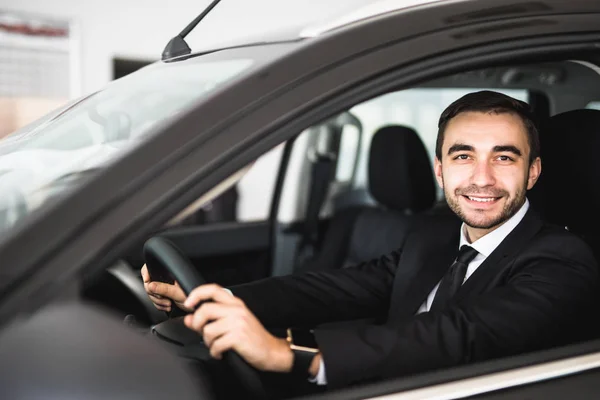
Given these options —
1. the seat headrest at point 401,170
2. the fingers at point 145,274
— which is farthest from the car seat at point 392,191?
the fingers at point 145,274

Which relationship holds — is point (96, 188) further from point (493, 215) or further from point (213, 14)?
point (213, 14)

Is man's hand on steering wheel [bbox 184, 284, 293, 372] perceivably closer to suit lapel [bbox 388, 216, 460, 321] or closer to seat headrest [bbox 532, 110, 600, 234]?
suit lapel [bbox 388, 216, 460, 321]

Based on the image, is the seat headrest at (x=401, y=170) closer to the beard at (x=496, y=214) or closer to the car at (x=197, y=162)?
the car at (x=197, y=162)

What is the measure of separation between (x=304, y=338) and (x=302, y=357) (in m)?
0.04

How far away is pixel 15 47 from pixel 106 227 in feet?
12.1

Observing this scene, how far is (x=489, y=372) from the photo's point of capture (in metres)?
0.96

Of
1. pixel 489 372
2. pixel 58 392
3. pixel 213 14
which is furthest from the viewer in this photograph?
pixel 213 14

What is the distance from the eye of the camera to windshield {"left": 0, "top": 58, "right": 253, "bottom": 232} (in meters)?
0.92

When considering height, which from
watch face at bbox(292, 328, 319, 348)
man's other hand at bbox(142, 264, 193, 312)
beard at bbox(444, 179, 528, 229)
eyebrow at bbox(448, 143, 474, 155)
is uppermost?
eyebrow at bbox(448, 143, 474, 155)

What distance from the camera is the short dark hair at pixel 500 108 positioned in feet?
4.45

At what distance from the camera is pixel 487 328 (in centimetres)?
110

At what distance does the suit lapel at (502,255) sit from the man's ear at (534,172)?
9cm

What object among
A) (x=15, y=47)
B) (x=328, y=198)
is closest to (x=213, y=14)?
(x=15, y=47)

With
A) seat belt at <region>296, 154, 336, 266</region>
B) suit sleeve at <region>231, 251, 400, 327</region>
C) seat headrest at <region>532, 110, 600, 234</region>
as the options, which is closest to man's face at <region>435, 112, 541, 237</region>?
seat headrest at <region>532, 110, 600, 234</region>
